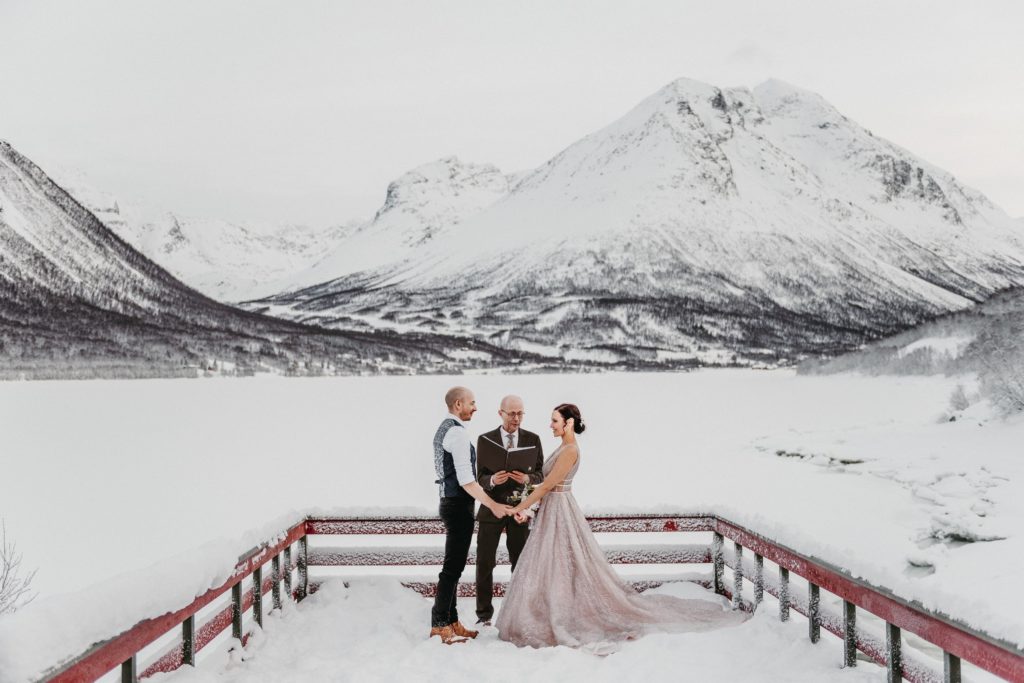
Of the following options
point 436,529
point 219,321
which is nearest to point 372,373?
point 219,321

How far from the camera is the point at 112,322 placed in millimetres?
114500

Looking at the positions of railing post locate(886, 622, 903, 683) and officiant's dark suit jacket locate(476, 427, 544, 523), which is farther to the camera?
officiant's dark suit jacket locate(476, 427, 544, 523)

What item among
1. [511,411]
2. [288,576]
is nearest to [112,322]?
[288,576]

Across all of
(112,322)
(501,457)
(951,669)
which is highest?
(112,322)

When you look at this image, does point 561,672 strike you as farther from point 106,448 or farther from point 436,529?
point 106,448

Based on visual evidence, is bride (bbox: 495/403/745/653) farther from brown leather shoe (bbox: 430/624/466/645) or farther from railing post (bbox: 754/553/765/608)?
brown leather shoe (bbox: 430/624/466/645)

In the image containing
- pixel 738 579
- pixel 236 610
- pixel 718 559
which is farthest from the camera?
pixel 718 559

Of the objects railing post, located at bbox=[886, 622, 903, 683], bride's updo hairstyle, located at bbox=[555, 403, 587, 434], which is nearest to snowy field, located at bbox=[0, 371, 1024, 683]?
railing post, located at bbox=[886, 622, 903, 683]

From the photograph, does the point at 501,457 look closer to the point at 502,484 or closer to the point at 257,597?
the point at 502,484

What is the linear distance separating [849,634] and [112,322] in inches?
4864

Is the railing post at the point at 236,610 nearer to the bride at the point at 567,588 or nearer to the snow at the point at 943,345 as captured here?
the bride at the point at 567,588

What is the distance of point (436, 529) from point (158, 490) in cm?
3153

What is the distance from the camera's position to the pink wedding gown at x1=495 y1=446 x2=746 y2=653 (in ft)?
20.4

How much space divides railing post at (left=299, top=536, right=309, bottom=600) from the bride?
1.83 m
